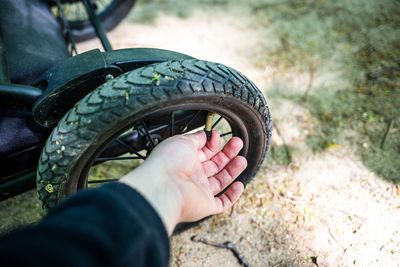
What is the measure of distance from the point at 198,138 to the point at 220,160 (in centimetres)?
24

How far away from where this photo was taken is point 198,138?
1.39m

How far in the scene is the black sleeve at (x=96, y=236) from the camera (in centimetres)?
58

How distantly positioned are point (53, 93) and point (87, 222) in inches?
25.0

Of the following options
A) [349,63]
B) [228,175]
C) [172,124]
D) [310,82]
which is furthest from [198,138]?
[349,63]

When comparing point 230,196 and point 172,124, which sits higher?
point 172,124

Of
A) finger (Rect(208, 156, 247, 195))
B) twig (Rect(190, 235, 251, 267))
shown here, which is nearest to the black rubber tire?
finger (Rect(208, 156, 247, 195))

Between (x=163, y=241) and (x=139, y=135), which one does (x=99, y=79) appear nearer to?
(x=139, y=135)

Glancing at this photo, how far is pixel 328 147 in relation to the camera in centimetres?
211

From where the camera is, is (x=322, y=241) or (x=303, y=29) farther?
(x=303, y=29)

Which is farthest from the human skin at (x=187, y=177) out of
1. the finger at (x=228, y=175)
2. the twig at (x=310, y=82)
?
the twig at (x=310, y=82)

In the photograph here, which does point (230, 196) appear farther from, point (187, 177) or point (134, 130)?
point (134, 130)

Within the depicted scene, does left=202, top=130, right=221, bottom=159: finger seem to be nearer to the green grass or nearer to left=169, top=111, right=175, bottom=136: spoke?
left=169, top=111, right=175, bottom=136: spoke

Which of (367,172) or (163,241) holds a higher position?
(163,241)

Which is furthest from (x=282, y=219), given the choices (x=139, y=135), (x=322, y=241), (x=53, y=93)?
(x=53, y=93)
